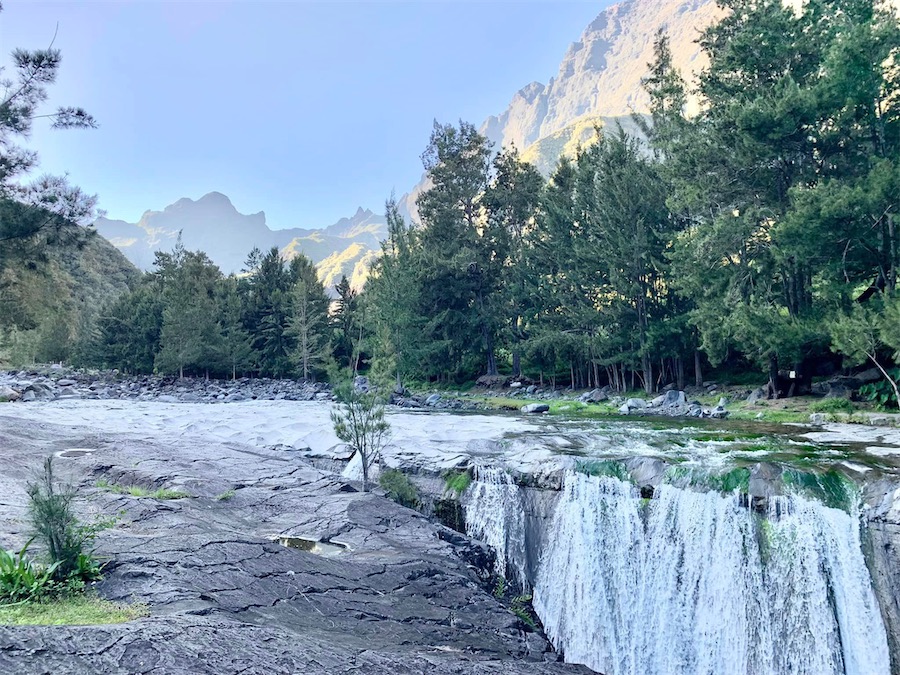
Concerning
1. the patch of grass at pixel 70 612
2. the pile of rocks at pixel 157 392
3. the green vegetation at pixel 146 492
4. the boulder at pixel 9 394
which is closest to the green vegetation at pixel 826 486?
the patch of grass at pixel 70 612

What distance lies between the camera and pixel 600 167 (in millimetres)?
31609

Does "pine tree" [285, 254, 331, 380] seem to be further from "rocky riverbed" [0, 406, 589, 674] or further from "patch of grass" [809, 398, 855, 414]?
"rocky riverbed" [0, 406, 589, 674]

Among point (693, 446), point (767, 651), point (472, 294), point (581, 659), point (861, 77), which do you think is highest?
point (861, 77)

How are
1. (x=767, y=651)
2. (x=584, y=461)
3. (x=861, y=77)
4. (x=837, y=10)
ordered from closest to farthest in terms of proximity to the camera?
(x=767, y=651), (x=584, y=461), (x=861, y=77), (x=837, y=10)

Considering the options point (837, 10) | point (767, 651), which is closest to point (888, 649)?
point (767, 651)

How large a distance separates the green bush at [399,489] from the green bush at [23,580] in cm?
666

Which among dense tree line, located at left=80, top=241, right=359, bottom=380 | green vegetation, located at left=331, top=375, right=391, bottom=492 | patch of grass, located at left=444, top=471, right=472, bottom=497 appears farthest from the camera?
dense tree line, located at left=80, top=241, right=359, bottom=380

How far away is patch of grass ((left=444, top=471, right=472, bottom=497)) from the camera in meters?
11.7

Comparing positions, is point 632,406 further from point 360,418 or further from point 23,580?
point 23,580

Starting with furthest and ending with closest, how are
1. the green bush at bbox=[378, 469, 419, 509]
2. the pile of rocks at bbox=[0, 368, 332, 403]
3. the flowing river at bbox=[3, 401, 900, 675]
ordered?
1. the pile of rocks at bbox=[0, 368, 332, 403]
2. the green bush at bbox=[378, 469, 419, 509]
3. the flowing river at bbox=[3, 401, 900, 675]

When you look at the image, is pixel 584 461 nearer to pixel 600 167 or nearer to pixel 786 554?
pixel 786 554

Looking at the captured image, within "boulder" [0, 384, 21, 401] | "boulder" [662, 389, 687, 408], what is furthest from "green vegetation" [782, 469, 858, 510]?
"boulder" [0, 384, 21, 401]

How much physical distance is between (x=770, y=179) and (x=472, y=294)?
24.2 m

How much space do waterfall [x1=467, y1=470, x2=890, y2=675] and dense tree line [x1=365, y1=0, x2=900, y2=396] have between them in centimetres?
591
